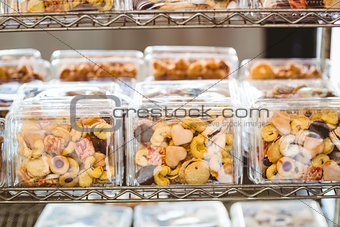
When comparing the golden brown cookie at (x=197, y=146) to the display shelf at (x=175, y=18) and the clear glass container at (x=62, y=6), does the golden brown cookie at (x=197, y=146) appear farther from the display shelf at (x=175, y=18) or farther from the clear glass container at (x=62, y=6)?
the clear glass container at (x=62, y=6)

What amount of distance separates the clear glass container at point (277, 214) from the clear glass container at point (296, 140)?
483 mm

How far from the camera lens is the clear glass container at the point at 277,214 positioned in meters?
1.40

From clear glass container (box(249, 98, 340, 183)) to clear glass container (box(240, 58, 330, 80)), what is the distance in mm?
540

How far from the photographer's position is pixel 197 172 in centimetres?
95

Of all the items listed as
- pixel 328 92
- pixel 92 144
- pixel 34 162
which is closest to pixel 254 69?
pixel 328 92

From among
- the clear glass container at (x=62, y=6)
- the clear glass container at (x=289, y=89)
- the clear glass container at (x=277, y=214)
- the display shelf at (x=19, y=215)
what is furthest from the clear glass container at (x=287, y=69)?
the display shelf at (x=19, y=215)

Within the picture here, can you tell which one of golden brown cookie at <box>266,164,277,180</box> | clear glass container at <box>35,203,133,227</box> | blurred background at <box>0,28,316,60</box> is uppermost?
blurred background at <box>0,28,316,60</box>

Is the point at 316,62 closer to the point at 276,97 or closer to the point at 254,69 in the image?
the point at 254,69

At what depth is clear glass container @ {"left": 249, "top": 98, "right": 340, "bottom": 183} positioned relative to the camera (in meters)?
0.95

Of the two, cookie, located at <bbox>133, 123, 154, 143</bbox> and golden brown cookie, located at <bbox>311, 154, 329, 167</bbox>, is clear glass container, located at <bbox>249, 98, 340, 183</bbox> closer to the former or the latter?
golden brown cookie, located at <bbox>311, 154, 329, 167</bbox>

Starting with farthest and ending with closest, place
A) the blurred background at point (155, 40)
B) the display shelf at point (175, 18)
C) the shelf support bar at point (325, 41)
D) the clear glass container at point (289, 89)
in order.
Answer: the blurred background at point (155, 40)
the shelf support bar at point (325, 41)
the clear glass container at point (289, 89)
the display shelf at point (175, 18)

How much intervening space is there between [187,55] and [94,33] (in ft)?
2.51

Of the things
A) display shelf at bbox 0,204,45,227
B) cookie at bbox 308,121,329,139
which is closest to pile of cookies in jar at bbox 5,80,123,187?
cookie at bbox 308,121,329,139

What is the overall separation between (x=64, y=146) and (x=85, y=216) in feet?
2.01
